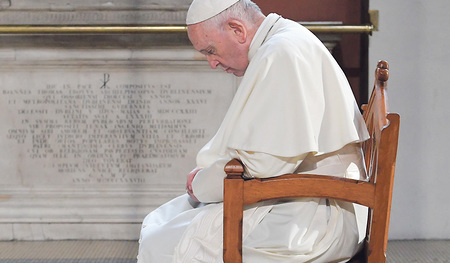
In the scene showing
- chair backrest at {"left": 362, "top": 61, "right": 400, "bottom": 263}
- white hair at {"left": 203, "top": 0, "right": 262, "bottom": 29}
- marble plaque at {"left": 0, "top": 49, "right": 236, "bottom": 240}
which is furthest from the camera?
marble plaque at {"left": 0, "top": 49, "right": 236, "bottom": 240}

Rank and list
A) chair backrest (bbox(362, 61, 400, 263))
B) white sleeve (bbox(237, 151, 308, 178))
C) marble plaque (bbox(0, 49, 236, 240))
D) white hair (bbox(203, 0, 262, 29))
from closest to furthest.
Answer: chair backrest (bbox(362, 61, 400, 263)), white sleeve (bbox(237, 151, 308, 178)), white hair (bbox(203, 0, 262, 29)), marble plaque (bbox(0, 49, 236, 240))

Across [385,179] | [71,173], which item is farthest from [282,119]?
[71,173]

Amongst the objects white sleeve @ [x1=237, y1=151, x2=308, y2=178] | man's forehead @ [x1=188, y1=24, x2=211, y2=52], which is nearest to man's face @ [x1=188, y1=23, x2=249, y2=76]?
man's forehead @ [x1=188, y1=24, x2=211, y2=52]

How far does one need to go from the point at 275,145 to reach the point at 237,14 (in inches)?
21.7

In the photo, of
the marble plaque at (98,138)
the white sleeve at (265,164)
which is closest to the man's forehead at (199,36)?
the white sleeve at (265,164)

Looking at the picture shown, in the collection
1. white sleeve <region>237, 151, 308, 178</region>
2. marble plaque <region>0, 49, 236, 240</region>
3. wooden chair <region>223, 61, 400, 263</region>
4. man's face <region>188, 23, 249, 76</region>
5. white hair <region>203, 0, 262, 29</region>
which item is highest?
white hair <region>203, 0, 262, 29</region>

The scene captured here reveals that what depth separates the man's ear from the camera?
2.17 m

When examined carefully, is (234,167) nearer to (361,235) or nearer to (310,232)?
(310,232)

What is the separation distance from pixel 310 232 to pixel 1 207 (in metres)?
2.73

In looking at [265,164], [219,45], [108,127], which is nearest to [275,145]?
[265,164]

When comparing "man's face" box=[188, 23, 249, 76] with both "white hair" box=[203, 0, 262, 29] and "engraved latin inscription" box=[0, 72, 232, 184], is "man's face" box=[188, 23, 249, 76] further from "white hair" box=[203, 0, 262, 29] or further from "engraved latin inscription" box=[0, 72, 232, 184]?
"engraved latin inscription" box=[0, 72, 232, 184]

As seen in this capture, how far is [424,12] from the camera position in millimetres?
3930

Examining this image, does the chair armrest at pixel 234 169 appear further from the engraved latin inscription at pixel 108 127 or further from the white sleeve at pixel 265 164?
the engraved latin inscription at pixel 108 127

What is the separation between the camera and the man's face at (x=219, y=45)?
216 cm
